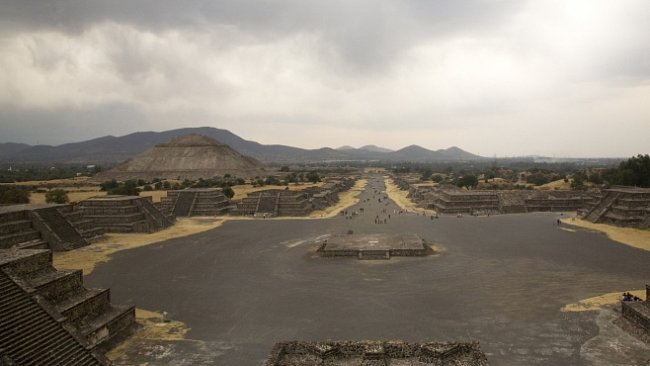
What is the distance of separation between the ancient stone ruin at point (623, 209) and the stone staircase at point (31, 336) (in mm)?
47573

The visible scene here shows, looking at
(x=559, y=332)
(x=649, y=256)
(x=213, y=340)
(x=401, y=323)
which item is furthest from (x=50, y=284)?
(x=649, y=256)

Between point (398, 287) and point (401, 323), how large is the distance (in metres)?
5.29

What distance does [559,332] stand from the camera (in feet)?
55.3

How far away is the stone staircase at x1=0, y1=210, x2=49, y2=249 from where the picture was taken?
30922 mm

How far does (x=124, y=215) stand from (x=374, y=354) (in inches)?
1526

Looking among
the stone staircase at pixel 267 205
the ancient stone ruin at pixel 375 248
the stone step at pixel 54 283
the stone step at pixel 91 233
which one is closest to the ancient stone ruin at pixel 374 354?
the stone step at pixel 54 283

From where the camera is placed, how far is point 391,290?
74.4 feet

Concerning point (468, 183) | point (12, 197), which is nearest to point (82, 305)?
point (12, 197)

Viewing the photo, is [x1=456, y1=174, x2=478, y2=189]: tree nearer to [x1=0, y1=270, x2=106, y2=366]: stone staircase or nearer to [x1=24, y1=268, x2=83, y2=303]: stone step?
[x1=24, y1=268, x2=83, y2=303]: stone step

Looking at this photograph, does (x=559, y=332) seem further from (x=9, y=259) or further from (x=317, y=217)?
(x=317, y=217)

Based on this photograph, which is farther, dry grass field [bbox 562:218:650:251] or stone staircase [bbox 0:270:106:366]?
dry grass field [bbox 562:218:650:251]

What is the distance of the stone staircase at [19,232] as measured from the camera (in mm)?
30922

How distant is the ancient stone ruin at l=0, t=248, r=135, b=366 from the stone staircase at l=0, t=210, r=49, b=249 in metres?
18.1

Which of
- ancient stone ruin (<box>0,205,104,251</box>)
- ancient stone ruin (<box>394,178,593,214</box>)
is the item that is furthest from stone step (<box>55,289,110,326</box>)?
ancient stone ruin (<box>394,178,593,214</box>)
